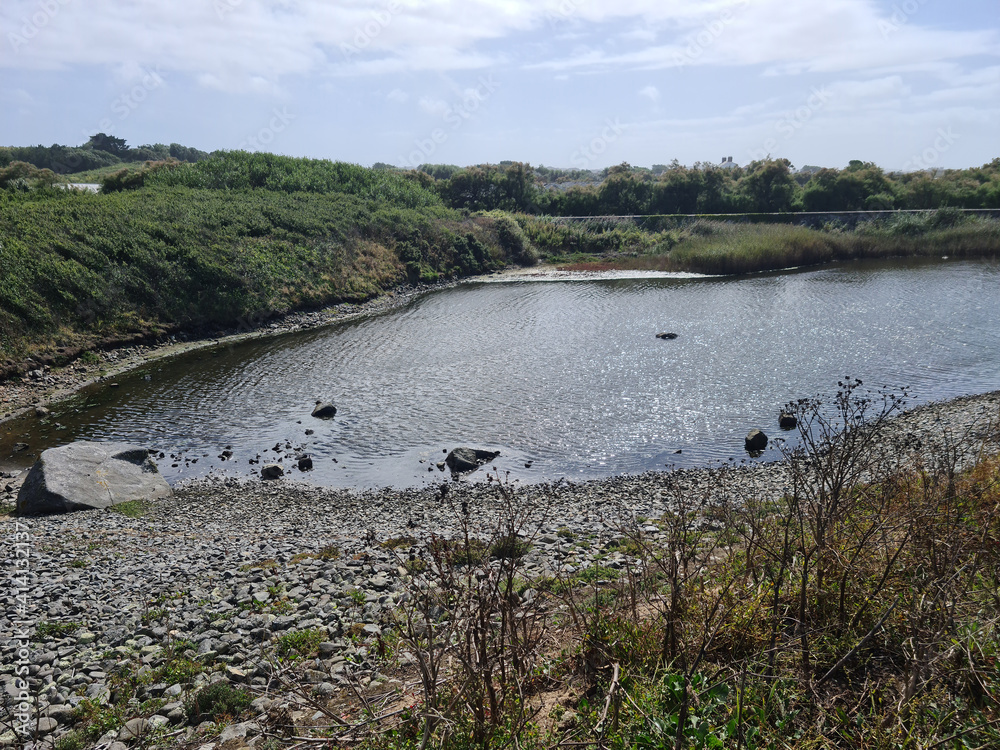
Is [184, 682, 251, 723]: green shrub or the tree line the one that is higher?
the tree line

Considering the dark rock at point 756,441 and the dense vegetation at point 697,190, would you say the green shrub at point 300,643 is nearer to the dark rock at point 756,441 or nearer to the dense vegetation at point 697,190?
the dark rock at point 756,441

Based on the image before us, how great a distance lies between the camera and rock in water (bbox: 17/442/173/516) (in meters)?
13.4

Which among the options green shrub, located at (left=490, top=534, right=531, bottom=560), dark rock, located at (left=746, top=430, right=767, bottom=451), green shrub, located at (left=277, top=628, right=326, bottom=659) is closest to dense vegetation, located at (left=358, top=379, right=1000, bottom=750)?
green shrub, located at (left=490, top=534, right=531, bottom=560)

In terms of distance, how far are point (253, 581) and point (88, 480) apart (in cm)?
729

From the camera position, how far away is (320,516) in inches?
528

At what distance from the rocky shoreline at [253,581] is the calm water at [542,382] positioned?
1887mm

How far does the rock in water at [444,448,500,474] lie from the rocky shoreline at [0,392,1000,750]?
0.97 meters

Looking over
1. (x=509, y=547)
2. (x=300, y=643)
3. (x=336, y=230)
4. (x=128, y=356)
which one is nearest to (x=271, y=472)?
(x=300, y=643)

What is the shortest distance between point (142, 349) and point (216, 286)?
652 centimetres

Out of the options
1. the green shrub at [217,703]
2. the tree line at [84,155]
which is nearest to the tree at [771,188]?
the tree line at [84,155]

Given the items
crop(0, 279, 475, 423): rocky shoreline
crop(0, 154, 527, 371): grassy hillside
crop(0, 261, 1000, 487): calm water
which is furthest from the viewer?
crop(0, 154, 527, 371): grassy hillside

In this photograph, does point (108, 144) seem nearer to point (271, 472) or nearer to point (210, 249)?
point (210, 249)

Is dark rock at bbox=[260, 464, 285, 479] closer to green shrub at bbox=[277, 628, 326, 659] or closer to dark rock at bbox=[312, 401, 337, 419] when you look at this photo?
dark rock at bbox=[312, 401, 337, 419]

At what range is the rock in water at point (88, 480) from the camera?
44.1ft
